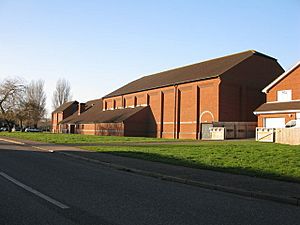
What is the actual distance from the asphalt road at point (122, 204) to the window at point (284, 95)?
29.9 m

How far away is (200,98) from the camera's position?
44.1 m

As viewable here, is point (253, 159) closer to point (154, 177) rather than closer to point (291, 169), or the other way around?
point (291, 169)

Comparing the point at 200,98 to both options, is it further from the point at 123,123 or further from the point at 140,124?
the point at 123,123

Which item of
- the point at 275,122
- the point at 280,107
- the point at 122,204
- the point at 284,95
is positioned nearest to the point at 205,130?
the point at 275,122

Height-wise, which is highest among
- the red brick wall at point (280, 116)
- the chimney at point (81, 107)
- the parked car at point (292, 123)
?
Result: the chimney at point (81, 107)

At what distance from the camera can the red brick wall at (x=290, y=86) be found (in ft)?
115

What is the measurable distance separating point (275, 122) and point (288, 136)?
8.30 m

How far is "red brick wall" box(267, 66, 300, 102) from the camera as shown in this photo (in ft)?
115

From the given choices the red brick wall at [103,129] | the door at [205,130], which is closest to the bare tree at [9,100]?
the red brick wall at [103,129]

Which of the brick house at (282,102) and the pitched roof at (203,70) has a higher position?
the pitched roof at (203,70)

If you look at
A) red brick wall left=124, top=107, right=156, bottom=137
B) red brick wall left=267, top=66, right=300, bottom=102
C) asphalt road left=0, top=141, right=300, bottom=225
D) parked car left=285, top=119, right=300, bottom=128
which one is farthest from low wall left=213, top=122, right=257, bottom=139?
asphalt road left=0, top=141, right=300, bottom=225

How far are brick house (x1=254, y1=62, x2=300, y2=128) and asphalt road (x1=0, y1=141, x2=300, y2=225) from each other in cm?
2660

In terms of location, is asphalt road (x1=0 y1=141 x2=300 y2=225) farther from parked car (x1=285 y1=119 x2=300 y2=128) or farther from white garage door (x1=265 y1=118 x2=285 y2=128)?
white garage door (x1=265 y1=118 x2=285 y2=128)

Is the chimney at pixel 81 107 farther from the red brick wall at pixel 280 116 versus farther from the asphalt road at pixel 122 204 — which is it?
the asphalt road at pixel 122 204
